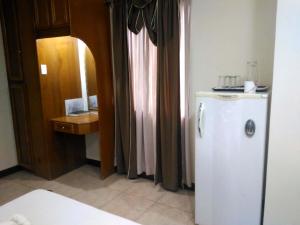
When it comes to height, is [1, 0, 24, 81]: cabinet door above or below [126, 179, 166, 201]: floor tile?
above

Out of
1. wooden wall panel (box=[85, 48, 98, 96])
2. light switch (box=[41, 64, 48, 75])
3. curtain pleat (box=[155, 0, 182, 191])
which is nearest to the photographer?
curtain pleat (box=[155, 0, 182, 191])

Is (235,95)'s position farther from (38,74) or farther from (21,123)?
(21,123)

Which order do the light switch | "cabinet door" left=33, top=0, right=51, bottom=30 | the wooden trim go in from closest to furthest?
the wooden trim
"cabinet door" left=33, top=0, right=51, bottom=30
the light switch

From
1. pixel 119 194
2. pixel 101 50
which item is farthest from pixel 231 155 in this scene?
pixel 101 50

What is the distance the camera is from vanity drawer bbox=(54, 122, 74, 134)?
310 centimetres

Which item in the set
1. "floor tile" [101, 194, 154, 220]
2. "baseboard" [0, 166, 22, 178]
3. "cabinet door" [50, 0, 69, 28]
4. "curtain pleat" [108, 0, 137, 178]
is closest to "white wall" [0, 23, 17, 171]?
"baseboard" [0, 166, 22, 178]

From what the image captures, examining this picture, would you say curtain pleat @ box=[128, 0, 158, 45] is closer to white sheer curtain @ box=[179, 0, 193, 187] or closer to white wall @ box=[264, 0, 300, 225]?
white sheer curtain @ box=[179, 0, 193, 187]


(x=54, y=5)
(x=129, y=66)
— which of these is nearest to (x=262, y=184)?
(x=129, y=66)

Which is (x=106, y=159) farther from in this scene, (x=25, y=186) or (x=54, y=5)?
(x=54, y=5)

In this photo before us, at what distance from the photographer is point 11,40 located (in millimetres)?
3330

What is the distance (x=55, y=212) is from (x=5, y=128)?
255 cm

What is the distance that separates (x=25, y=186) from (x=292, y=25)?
3.43 meters

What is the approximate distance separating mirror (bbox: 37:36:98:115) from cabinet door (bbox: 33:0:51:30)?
0.21 m

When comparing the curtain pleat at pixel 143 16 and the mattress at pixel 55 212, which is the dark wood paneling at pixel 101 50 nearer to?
the curtain pleat at pixel 143 16
